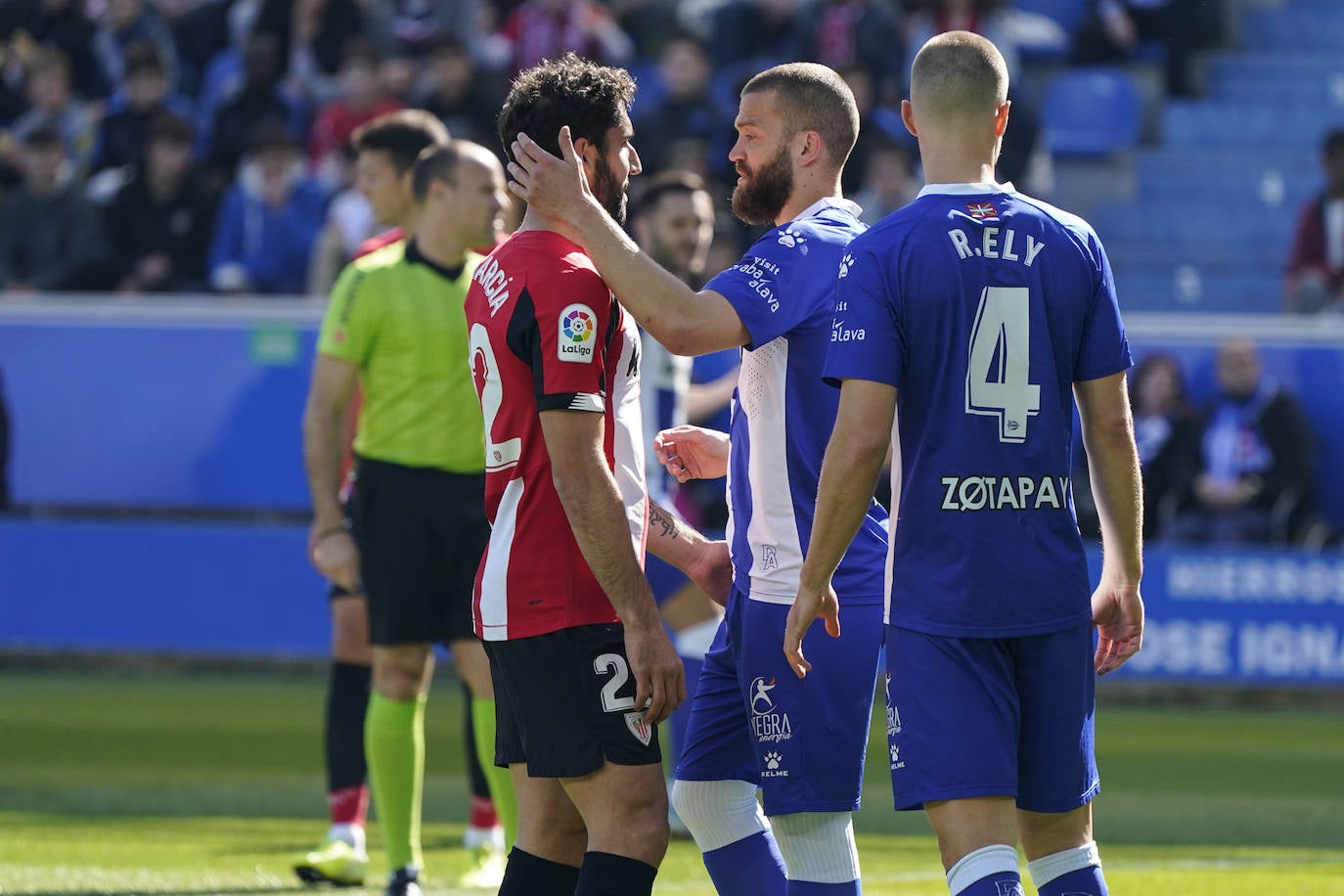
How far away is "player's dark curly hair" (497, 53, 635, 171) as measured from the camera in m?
4.23

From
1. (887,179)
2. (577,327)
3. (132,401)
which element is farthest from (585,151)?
(887,179)

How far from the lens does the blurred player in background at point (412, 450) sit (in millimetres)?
6504

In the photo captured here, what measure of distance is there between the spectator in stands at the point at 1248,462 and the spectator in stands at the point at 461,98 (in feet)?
21.0

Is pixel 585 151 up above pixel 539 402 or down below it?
above

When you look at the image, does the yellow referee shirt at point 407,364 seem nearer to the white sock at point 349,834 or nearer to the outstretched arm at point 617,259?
the white sock at point 349,834

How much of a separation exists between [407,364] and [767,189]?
241cm

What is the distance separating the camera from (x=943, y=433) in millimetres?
4148

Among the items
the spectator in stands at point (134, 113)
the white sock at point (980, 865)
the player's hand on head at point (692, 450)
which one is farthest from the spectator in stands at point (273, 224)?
the white sock at point (980, 865)

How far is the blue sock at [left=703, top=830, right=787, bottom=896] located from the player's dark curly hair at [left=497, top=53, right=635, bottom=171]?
172cm

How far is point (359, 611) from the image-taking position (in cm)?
Answer: 717

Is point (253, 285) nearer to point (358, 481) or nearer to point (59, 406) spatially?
point (59, 406)

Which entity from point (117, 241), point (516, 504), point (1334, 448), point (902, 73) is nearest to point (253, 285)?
point (117, 241)

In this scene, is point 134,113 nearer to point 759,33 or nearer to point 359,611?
point 759,33

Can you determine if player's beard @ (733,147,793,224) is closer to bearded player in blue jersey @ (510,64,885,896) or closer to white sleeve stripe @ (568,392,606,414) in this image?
bearded player in blue jersey @ (510,64,885,896)
